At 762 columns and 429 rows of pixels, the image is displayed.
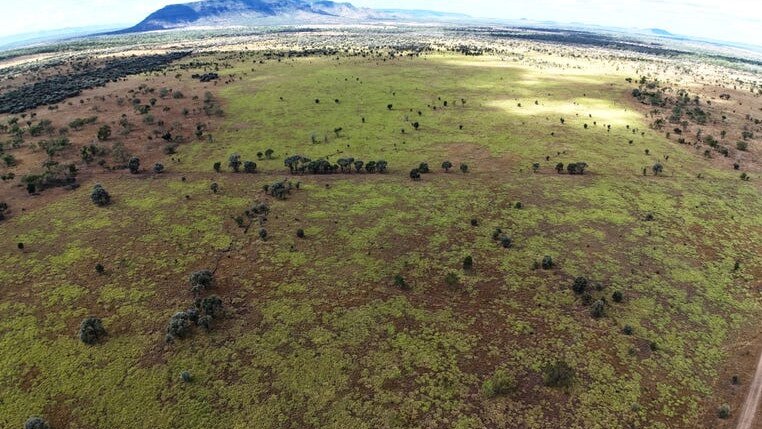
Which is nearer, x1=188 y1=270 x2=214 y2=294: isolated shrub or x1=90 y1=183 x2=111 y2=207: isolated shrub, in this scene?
x1=188 y1=270 x2=214 y2=294: isolated shrub

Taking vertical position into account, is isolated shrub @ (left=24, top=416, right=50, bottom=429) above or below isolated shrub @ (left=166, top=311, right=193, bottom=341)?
below

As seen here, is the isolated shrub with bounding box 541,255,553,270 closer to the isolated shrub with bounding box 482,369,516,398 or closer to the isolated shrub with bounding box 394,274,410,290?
the isolated shrub with bounding box 394,274,410,290

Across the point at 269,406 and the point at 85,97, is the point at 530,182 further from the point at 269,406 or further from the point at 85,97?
the point at 85,97

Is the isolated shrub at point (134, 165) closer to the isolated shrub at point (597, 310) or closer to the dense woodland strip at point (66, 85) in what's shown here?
the dense woodland strip at point (66, 85)

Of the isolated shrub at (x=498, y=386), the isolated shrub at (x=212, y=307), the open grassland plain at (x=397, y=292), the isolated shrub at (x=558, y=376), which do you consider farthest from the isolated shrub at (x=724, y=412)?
the isolated shrub at (x=212, y=307)

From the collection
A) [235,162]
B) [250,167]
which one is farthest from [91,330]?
→ [235,162]

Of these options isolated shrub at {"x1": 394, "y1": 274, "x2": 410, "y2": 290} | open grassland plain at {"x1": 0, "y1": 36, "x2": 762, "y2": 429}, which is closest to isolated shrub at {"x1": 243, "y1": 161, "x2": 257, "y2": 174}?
open grassland plain at {"x1": 0, "y1": 36, "x2": 762, "y2": 429}

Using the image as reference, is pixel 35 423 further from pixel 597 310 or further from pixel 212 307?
pixel 597 310
